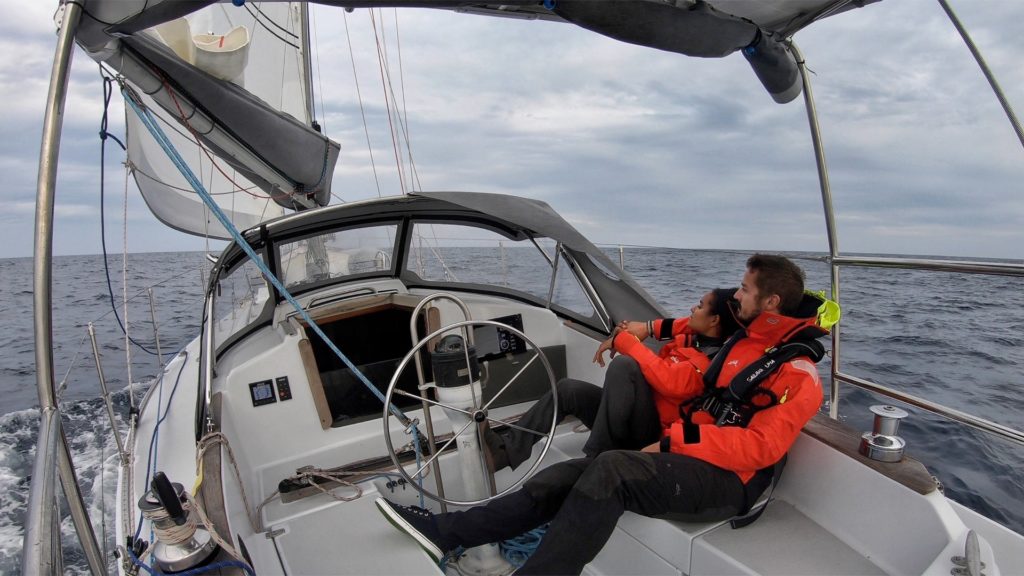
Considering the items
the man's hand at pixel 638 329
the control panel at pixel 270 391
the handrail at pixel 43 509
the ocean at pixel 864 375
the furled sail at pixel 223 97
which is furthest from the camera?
the ocean at pixel 864 375

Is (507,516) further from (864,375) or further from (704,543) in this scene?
(864,375)

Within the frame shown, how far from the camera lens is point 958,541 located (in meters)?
1.43

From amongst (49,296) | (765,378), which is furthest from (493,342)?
(49,296)

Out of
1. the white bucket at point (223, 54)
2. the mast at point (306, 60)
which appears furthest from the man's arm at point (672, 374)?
the mast at point (306, 60)

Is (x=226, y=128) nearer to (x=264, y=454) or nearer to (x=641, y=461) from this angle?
(x=264, y=454)

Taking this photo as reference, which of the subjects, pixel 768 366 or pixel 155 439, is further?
pixel 155 439

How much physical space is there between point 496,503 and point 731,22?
1.87 m

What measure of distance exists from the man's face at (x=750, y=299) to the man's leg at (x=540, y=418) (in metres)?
0.81

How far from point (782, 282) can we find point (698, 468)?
0.67 m

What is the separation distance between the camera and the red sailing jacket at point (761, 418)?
171 cm

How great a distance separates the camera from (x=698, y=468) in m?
1.77

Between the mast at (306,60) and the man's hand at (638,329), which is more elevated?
the mast at (306,60)

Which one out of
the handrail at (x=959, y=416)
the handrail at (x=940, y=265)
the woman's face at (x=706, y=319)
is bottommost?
the handrail at (x=959, y=416)

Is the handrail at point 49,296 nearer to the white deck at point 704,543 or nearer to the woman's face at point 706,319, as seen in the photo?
the white deck at point 704,543
